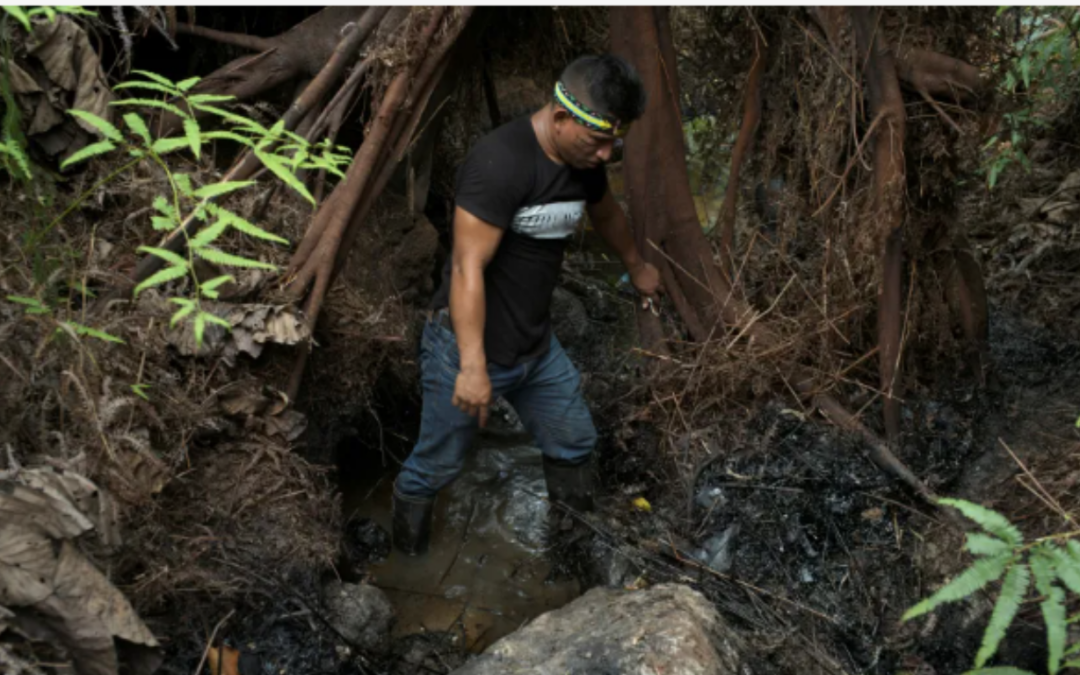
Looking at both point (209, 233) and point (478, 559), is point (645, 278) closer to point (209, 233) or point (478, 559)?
point (478, 559)

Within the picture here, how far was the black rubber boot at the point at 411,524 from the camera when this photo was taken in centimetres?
385

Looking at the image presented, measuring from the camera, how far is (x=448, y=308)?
3.37 m

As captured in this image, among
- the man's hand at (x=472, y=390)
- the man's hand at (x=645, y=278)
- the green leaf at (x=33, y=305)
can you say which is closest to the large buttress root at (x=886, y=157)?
the man's hand at (x=645, y=278)

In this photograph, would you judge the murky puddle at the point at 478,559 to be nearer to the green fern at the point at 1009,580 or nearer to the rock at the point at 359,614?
the rock at the point at 359,614

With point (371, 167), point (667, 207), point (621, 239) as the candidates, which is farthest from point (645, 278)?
point (371, 167)

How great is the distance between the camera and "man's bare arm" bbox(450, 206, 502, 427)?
119 inches

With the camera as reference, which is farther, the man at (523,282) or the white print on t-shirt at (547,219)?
Answer: the white print on t-shirt at (547,219)

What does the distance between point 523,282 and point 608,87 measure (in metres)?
0.79

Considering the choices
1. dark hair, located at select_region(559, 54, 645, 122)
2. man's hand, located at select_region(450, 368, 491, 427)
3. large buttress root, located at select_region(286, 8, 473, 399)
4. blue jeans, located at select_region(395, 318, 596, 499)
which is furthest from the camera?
large buttress root, located at select_region(286, 8, 473, 399)

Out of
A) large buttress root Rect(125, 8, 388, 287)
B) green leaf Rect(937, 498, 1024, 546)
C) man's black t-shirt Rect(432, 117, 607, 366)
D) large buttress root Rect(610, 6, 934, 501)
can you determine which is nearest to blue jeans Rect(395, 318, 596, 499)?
man's black t-shirt Rect(432, 117, 607, 366)

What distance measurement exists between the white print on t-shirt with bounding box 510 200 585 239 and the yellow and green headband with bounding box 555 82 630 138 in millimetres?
331

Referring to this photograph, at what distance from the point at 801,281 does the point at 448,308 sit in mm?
1678

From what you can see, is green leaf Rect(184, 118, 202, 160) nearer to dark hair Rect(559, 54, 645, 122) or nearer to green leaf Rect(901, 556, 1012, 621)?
dark hair Rect(559, 54, 645, 122)

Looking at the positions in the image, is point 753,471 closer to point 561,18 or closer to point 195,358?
point 195,358
